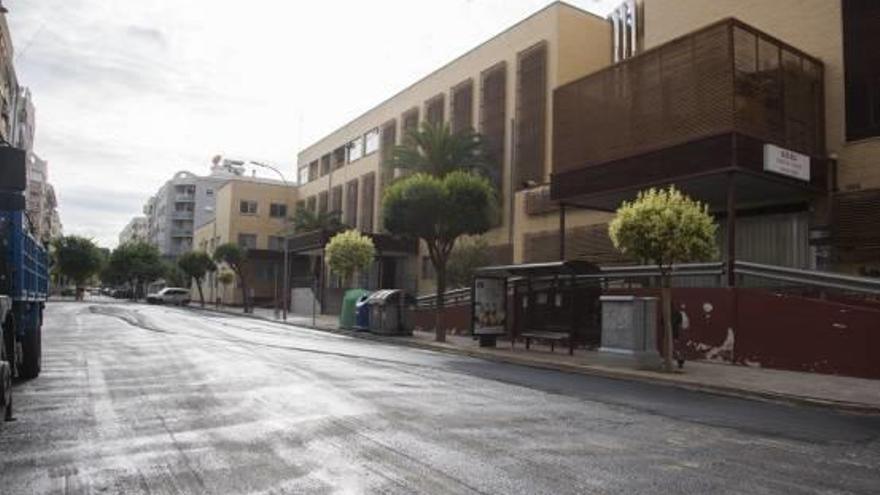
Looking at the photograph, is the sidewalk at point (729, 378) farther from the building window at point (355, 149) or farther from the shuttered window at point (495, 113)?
the building window at point (355, 149)

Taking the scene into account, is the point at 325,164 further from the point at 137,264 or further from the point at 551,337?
the point at 551,337

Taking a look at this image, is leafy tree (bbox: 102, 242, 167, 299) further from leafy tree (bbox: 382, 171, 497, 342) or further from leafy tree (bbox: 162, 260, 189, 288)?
leafy tree (bbox: 382, 171, 497, 342)

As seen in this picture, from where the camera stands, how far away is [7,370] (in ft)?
26.7

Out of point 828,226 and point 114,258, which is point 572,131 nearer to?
point 828,226

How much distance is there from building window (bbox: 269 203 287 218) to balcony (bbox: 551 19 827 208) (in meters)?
58.3

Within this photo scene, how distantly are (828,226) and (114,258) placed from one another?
9205cm

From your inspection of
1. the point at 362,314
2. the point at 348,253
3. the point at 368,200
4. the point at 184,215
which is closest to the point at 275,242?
the point at 368,200

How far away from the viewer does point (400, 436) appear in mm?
8188

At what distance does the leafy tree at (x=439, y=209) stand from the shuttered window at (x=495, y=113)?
39.3ft

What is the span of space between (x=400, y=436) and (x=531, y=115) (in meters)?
30.5

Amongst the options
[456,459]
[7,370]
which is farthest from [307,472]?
[7,370]

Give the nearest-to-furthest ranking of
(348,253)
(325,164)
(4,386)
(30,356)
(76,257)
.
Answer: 1. (4,386)
2. (30,356)
3. (348,253)
4. (325,164)
5. (76,257)

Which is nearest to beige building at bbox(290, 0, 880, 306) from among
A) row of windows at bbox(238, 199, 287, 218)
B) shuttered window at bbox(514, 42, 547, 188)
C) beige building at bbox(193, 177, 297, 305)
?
shuttered window at bbox(514, 42, 547, 188)

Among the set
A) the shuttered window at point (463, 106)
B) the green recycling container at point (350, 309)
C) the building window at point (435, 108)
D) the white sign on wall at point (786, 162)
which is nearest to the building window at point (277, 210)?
the building window at point (435, 108)
